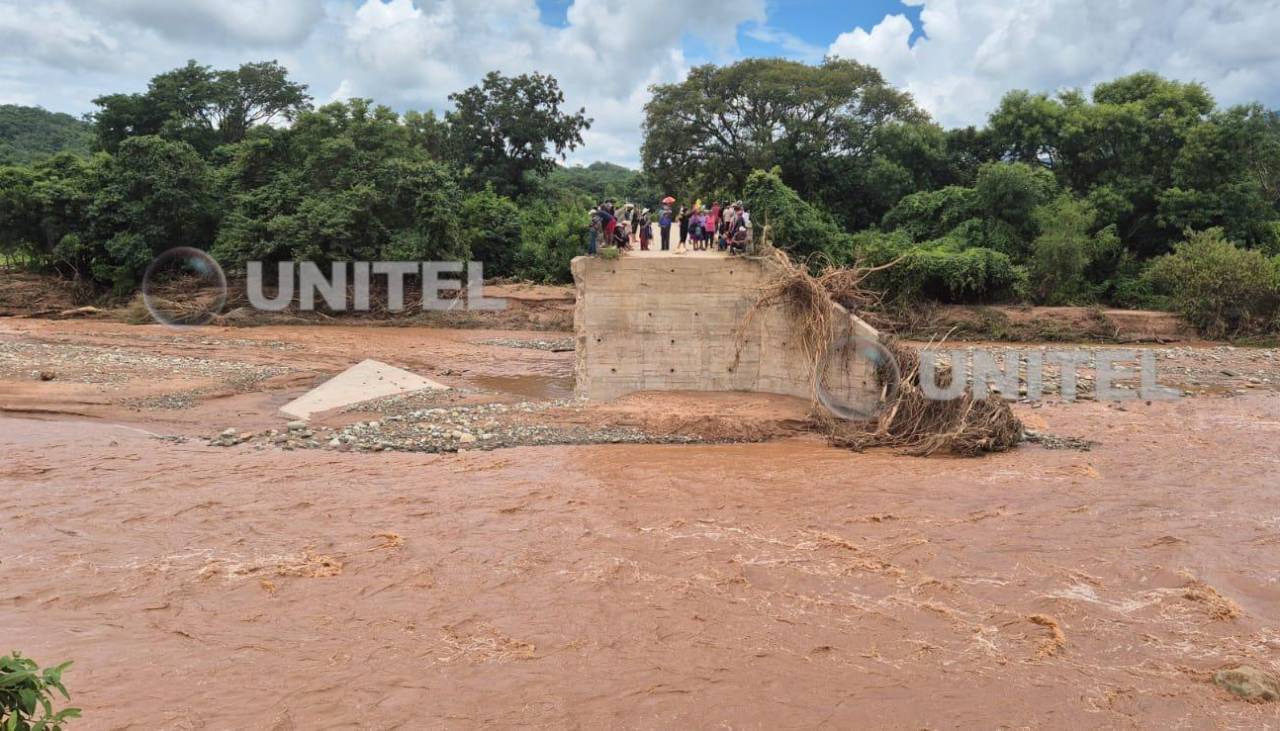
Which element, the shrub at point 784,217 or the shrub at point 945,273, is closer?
the shrub at point 784,217

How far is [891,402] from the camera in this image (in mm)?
17500

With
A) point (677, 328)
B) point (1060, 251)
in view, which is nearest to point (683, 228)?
point (677, 328)

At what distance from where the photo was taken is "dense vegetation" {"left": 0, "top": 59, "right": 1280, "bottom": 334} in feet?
109

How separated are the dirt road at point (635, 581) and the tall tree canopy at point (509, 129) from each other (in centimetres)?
2885

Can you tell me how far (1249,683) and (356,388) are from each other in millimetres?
17396

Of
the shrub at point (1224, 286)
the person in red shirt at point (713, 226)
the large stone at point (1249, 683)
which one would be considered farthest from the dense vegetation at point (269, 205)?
the large stone at point (1249, 683)

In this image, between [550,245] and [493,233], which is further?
[493,233]

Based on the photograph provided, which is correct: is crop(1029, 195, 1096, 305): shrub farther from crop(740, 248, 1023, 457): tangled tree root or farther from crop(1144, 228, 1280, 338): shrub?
crop(740, 248, 1023, 457): tangled tree root

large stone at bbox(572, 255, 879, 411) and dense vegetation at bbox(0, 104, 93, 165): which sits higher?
dense vegetation at bbox(0, 104, 93, 165)

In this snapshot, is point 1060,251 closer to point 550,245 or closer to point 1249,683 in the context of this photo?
point 550,245

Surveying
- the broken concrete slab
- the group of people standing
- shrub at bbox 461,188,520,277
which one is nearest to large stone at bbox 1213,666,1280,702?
the group of people standing

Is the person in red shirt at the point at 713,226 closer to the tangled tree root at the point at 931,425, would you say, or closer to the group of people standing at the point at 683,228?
the group of people standing at the point at 683,228

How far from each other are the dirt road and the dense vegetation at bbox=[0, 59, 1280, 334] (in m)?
17.3

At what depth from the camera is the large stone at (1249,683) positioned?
305 inches
